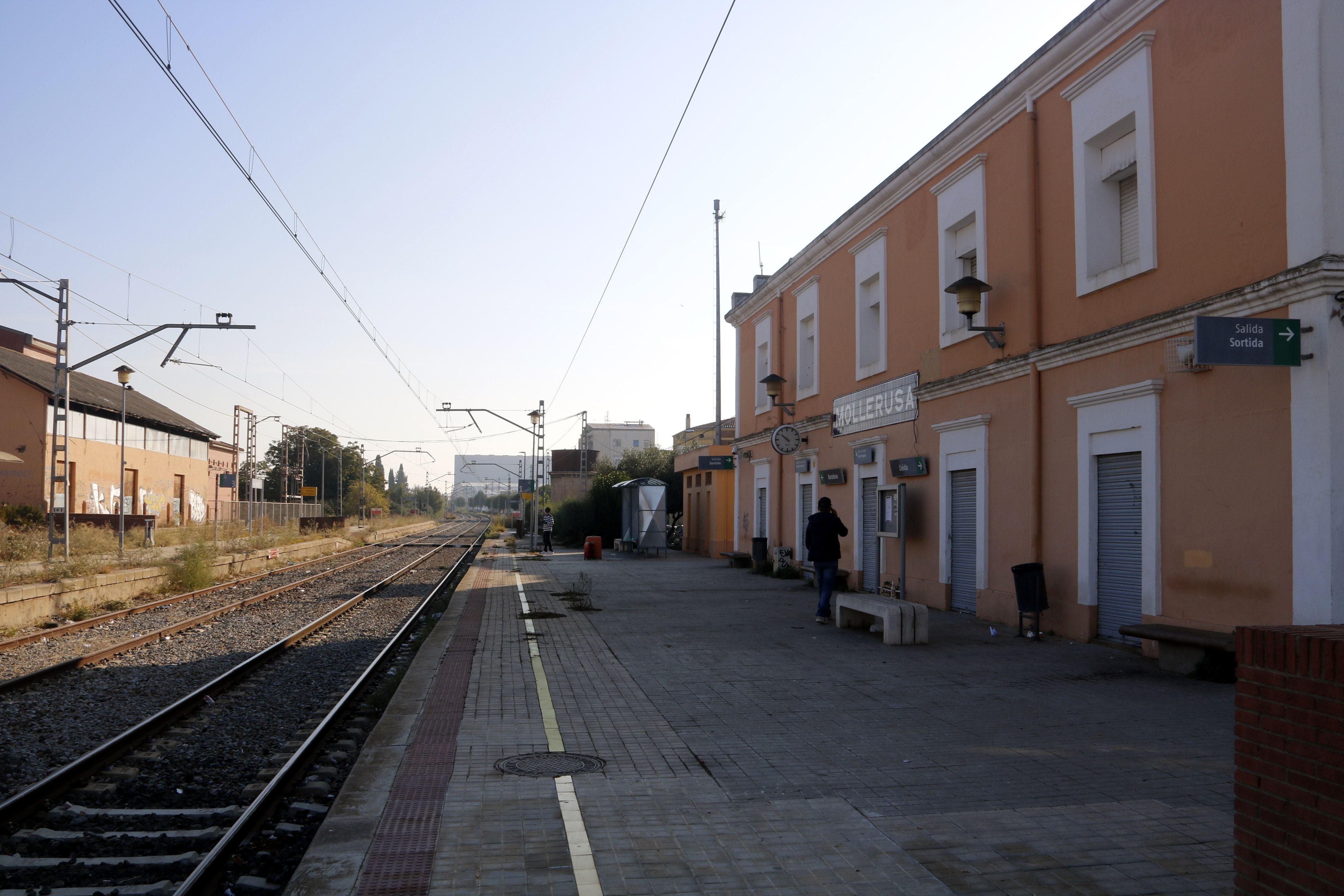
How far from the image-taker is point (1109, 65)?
442 inches

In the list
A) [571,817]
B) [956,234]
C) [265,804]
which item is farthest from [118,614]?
[956,234]

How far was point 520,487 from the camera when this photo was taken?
4888 centimetres

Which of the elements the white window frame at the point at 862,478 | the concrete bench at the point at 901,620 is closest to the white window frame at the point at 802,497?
the white window frame at the point at 862,478

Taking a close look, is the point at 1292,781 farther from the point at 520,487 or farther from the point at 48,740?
the point at 520,487

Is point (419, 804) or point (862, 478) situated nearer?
point (419, 804)

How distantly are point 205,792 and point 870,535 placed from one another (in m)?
14.1

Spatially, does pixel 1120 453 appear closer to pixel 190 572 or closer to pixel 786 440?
pixel 786 440

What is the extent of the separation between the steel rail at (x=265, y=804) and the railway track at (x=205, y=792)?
1 cm

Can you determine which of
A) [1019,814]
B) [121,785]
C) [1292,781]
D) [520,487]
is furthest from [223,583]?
[520,487]

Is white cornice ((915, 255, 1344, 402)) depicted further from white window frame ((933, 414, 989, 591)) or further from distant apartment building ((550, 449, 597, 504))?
distant apartment building ((550, 449, 597, 504))

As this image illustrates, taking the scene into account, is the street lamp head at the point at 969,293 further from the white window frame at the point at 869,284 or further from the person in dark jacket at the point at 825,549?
the white window frame at the point at 869,284

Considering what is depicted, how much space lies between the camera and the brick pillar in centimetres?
314

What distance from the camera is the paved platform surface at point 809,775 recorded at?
4.25 meters

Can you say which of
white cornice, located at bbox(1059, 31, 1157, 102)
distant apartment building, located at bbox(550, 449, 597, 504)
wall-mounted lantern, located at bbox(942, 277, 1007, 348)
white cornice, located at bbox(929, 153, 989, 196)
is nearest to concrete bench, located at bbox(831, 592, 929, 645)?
wall-mounted lantern, located at bbox(942, 277, 1007, 348)
